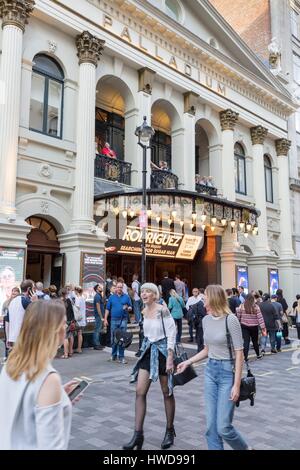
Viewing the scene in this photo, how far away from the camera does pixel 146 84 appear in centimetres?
1777

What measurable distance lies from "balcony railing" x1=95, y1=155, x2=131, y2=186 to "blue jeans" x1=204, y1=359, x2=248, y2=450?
13.1m

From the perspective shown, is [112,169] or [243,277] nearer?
[112,169]

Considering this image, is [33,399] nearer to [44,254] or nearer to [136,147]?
[44,254]

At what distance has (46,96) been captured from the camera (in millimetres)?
14922

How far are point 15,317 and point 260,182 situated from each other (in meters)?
18.2

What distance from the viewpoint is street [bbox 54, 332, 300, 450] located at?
4.96m

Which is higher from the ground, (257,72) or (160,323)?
(257,72)

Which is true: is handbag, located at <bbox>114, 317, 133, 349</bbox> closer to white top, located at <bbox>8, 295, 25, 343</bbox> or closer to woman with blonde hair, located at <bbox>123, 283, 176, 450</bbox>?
white top, located at <bbox>8, 295, 25, 343</bbox>

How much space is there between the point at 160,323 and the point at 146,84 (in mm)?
14863

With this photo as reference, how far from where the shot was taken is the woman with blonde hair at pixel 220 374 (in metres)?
3.73

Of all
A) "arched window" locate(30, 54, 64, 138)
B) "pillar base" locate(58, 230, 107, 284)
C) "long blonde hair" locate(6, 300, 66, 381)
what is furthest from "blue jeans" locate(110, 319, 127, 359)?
"long blonde hair" locate(6, 300, 66, 381)

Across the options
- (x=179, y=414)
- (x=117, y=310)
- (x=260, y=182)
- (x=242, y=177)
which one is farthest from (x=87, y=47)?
(x=179, y=414)
